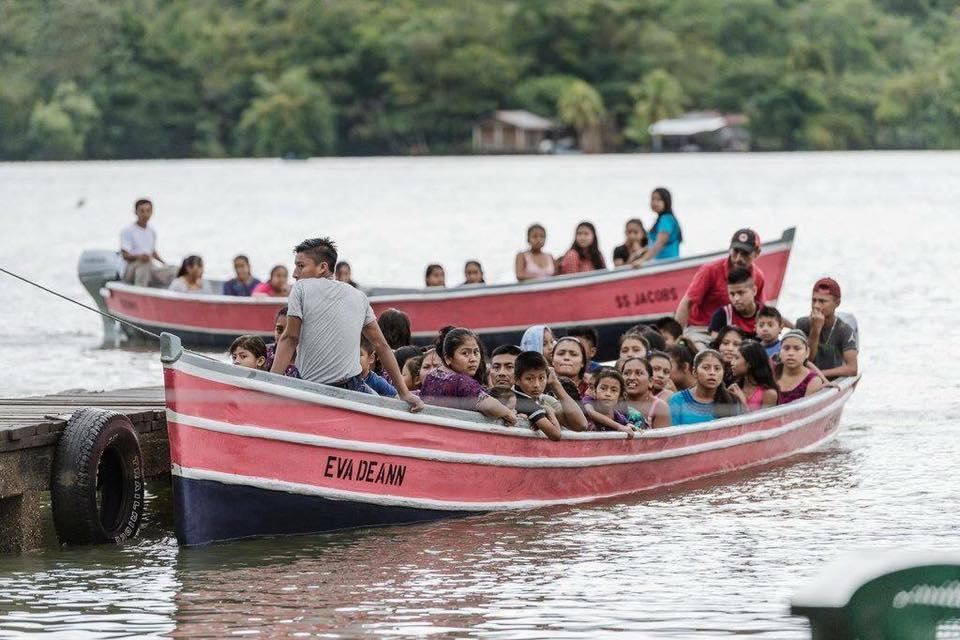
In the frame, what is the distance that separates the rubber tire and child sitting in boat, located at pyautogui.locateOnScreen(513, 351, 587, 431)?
84.9 inches

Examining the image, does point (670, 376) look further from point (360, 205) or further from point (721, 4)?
point (721, 4)

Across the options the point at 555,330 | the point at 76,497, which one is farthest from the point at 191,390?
the point at 555,330

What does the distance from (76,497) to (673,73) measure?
148090 millimetres

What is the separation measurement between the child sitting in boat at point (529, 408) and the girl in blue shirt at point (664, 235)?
6456mm

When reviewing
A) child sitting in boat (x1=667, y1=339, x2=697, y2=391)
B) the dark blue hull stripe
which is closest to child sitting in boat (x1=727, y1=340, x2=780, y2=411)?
child sitting in boat (x1=667, y1=339, x2=697, y2=391)

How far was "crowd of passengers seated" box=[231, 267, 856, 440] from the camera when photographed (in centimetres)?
1067

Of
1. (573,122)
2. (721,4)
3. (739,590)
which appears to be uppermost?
(721,4)

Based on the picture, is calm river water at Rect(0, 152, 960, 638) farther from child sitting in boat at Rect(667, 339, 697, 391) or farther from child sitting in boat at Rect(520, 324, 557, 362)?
child sitting in boat at Rect(520, 324, 557, 362)

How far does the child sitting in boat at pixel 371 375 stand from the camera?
10.9 m

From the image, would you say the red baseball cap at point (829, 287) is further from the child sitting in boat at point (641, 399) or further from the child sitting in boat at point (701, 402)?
the child sitting in boat at point (641, 399)

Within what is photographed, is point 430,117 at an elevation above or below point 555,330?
above

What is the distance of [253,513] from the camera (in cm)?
1014

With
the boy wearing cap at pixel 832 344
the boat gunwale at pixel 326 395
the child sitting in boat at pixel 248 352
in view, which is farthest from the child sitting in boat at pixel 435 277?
the boat gunwale at pixel 326 395

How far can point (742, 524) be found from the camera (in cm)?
1130
